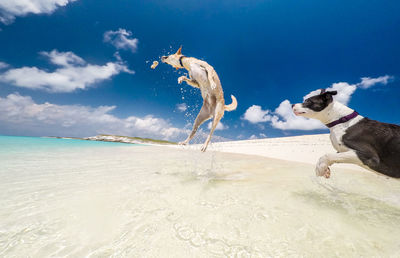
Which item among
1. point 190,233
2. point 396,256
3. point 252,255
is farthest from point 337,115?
point 190,233

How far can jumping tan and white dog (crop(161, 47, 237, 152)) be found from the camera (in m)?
4.88

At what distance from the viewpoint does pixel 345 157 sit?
288 cm

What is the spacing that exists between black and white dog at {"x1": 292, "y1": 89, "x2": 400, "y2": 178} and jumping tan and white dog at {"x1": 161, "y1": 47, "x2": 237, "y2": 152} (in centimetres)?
233

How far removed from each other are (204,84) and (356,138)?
356cm

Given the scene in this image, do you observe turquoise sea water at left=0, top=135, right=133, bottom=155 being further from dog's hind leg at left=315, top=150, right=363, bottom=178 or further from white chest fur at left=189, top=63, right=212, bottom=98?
dog's hind leg at left=315, top=150, right=363, bottom=178

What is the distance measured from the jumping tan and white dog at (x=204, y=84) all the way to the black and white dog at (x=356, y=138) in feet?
7.66

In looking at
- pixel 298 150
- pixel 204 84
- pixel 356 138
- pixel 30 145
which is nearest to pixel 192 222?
pixel 356 138

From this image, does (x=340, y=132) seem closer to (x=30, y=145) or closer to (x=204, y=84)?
(x=204, y=84)

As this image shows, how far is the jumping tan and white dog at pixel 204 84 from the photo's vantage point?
16.0ft

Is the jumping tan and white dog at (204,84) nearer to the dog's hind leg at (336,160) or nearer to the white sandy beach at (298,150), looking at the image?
the white sandy beach at (298,150)

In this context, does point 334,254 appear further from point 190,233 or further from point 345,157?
point 345,157

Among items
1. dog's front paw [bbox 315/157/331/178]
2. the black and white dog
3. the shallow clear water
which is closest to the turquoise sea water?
the shallow clear water

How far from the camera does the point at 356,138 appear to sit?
3051 mm

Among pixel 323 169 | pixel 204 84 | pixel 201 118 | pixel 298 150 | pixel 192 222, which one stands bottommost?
pixel 192 222
